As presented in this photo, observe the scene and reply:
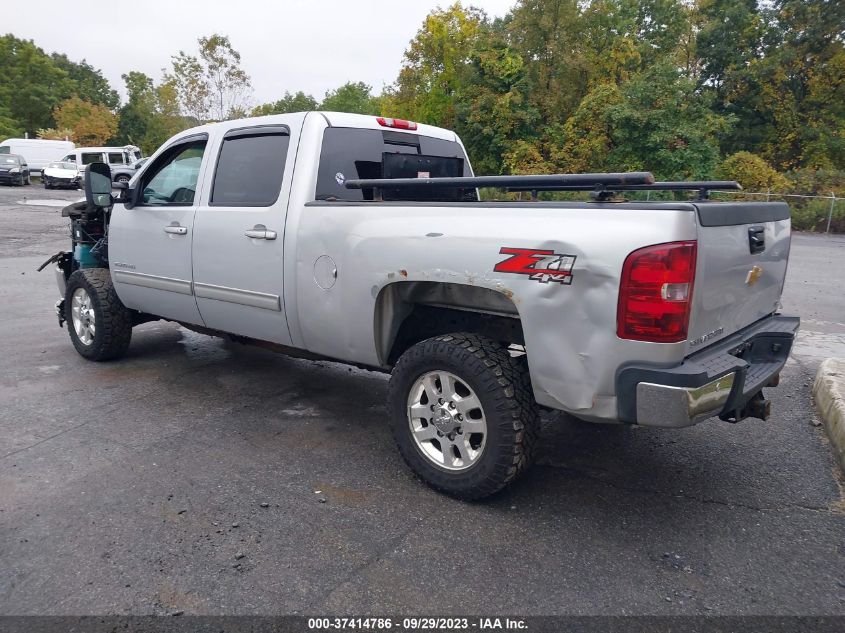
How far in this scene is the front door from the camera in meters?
4.80

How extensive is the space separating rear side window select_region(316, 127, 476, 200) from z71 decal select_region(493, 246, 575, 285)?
4.92 ft

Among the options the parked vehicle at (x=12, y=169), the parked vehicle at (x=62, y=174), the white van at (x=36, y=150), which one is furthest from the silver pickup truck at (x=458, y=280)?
the white van at (x=36, y=150)

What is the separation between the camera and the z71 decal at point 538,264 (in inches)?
109

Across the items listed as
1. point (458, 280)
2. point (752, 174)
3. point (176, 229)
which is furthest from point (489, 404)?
point (752, 174)

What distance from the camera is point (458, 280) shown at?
10.3ft

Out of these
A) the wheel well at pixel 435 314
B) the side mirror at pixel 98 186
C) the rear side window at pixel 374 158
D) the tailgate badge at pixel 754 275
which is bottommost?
the wheel well at pixel 435 314

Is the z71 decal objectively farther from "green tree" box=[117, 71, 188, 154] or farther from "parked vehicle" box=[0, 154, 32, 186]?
"green tree" box=[117, 71, 188, 154]

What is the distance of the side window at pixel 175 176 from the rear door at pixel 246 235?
0.98 ft

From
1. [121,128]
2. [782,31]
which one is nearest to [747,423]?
[782,31]

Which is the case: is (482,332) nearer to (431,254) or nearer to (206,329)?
(431,254)

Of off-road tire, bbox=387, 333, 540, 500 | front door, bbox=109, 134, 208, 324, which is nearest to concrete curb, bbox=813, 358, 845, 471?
off-road tire, bbox=387, 333, 540, 500

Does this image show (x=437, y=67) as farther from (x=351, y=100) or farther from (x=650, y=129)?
(x=351, y=100)

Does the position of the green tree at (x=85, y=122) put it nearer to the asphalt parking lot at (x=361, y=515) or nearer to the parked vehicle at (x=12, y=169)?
the parked vehicle at (x=12, y=169)

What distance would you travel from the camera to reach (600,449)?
4035 millimetres
